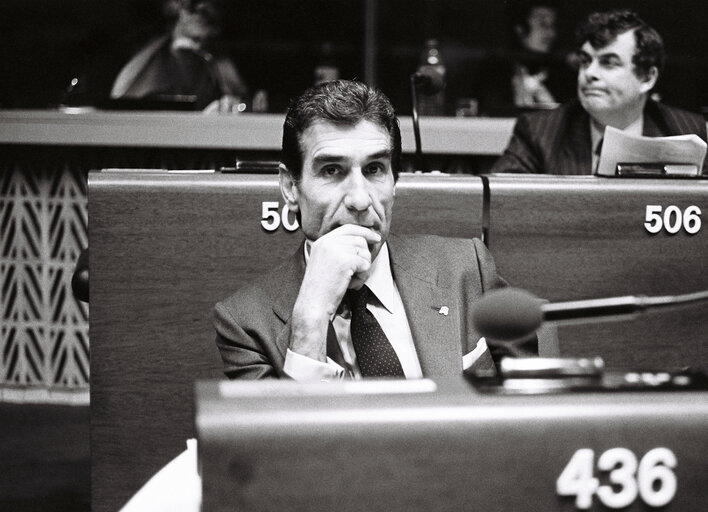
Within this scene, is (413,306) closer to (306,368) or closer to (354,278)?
(354,278)

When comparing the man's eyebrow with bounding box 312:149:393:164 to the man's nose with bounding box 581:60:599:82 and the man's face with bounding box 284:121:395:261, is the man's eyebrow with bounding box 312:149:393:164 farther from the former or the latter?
the man's nose with bounding box 581:60:599:82

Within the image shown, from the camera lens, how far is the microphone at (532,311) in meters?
0.89

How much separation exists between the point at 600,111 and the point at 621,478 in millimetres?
2754

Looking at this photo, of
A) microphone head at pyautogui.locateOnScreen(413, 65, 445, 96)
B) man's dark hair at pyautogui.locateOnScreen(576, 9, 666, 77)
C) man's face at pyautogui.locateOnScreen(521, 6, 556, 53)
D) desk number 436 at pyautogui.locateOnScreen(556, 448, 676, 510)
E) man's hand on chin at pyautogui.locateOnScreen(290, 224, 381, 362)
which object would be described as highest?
man's face at pyautogui.locateOnScreen(521, 6, 556, 53)

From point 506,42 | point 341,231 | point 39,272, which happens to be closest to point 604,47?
point 341,231

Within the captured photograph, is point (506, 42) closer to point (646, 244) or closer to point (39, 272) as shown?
point (39, 272)

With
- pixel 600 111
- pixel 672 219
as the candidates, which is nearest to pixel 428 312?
pixel 672 219

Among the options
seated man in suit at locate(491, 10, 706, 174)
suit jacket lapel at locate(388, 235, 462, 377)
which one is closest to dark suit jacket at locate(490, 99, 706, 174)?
seated man in suit at locate(491, 10, 706, 174)

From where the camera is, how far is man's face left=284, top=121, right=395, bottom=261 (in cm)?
182

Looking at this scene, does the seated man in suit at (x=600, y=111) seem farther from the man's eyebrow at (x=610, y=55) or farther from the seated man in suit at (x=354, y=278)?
the seated man in suit at (x=354, y=278)

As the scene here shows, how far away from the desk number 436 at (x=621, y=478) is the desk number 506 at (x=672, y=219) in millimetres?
1520

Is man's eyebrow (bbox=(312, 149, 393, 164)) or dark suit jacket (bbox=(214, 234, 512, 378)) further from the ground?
man's eyebrow (bbox=(312, 149, 393, 164))

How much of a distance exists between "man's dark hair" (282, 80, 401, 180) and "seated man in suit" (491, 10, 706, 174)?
1457mm

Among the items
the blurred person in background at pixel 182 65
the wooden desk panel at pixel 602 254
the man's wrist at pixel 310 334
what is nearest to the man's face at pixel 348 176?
the man's wrist at pixel 310 334
